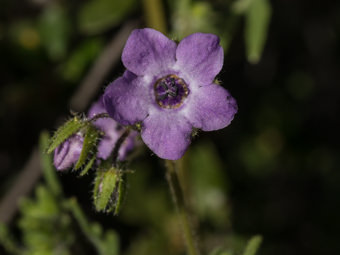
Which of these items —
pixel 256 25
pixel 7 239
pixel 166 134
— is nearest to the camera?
pixel 166 134

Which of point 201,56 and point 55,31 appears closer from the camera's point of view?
point 201,56

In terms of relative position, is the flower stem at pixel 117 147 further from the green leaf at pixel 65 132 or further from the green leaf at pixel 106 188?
the green leaf at pixel 65 132

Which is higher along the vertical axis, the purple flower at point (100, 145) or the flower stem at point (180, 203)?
the purple flower at point (100, 145)

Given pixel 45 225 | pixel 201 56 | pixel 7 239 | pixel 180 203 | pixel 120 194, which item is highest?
pixel 201 56

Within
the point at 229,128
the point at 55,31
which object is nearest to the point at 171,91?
the point at 55,31

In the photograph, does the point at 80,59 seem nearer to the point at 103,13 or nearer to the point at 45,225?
the point at 103,13

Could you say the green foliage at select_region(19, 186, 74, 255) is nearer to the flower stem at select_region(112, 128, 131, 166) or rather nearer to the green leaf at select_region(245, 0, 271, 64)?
the flower stem at select_region(112, 128, 131, 166)

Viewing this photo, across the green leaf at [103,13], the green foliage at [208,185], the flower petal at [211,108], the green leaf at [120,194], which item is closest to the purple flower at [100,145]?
the green leaf at [120,194]
